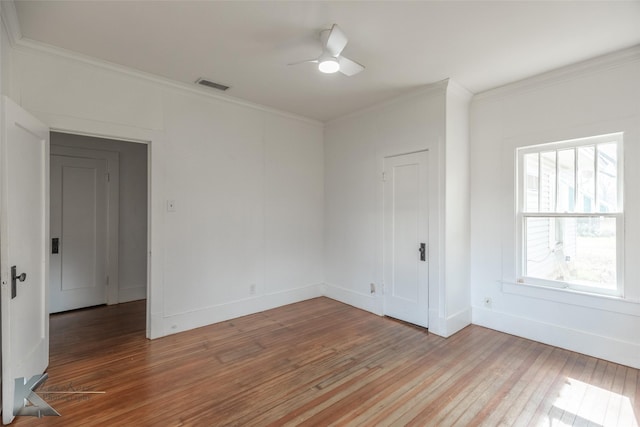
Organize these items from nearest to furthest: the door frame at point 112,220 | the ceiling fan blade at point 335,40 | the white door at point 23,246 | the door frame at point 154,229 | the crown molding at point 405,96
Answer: the white door at point 23,246 < the ceiling fan blade at point 335,40 < the door frame at point 154,229 < the crown molding at point 405,96 < the door frame at point 112,220

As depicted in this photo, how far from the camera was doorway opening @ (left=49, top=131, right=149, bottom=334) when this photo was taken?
168 inches

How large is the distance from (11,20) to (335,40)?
96.6 inches

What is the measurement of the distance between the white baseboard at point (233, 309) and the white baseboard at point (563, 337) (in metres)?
2.41

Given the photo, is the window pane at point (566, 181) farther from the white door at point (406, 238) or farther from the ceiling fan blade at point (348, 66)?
the ceiling fan blade at point (348, 66)

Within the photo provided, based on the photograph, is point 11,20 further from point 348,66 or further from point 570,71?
point 570,71

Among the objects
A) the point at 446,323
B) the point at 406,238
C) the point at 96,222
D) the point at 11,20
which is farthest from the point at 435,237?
the point at 96,222

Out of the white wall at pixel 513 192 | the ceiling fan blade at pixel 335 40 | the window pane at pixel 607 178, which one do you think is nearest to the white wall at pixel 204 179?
the ceiling fan blade at pixel 335 40

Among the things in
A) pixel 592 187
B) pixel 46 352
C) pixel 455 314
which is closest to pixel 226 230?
pixel 46 352

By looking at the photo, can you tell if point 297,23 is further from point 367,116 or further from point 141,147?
point 141,147

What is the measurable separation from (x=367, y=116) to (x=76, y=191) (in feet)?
14.2

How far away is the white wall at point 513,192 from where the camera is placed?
110 inches

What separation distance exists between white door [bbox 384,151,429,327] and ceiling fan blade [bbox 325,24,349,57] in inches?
69.5

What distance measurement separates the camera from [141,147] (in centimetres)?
491

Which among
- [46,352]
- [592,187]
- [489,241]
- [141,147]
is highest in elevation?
[141,147]
